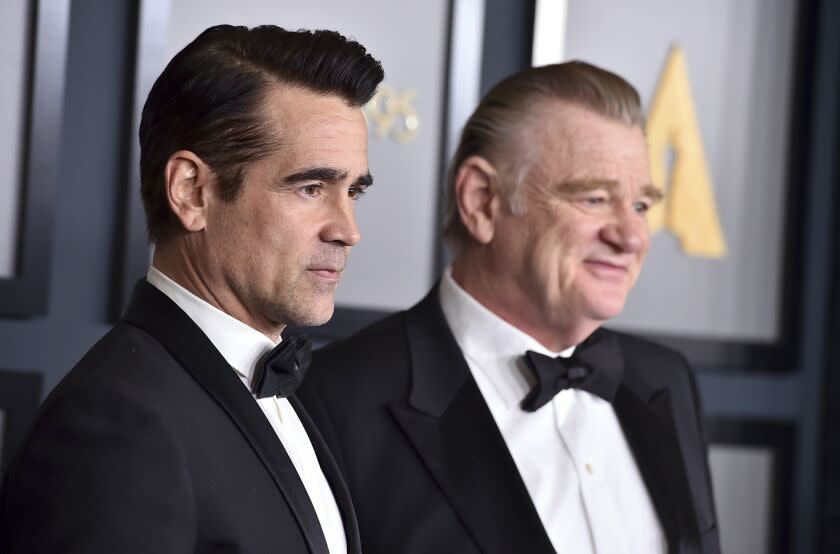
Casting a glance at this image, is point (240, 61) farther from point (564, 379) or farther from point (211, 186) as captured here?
point (564, 379)

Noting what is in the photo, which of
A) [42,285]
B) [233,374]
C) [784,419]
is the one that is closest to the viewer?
[233,374]

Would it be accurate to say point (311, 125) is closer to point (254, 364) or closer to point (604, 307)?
point (254, 364)

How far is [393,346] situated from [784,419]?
1.52 m

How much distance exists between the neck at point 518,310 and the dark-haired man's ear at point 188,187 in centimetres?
75

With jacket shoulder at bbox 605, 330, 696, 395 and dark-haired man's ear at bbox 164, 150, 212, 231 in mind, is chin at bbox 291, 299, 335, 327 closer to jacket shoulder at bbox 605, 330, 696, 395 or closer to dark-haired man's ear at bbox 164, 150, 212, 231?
dark-haired man's ear at bbox 164, 150, 212, 231

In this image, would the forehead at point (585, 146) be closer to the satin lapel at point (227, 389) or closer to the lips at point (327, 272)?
the lips at point (327, 272)

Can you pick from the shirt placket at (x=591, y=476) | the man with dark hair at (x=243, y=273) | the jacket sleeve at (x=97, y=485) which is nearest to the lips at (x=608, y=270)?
the shirt placket at (x=591, y=476)

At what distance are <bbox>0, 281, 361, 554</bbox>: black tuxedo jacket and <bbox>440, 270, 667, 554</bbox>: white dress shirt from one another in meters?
0.54

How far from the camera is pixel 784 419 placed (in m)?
3.12

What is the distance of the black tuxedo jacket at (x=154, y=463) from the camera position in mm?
1143

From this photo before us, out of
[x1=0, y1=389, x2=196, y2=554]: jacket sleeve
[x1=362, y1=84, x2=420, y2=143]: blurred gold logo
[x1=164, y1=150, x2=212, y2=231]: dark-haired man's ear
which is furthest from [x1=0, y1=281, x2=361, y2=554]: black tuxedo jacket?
[x1=362, y1=84, x2=420, y2=143]: blurred gold logo

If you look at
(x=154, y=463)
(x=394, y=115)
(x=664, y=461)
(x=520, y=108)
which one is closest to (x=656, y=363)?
(x=664, y=461)

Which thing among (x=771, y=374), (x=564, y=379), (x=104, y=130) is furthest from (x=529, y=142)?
(x=771, y=374)

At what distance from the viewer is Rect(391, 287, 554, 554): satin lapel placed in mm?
1797
